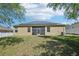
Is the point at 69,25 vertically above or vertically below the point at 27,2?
below

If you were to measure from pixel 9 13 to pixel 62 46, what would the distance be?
133 centimetres

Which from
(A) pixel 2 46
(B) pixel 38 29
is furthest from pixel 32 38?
(A) pixel 2 46

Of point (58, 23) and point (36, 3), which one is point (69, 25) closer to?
point (58, 23)

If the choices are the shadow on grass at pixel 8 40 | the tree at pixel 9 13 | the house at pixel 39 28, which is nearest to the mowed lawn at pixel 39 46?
the shadow on grass at pixel 8 40

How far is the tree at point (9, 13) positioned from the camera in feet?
22.6

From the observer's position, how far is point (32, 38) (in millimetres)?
6934

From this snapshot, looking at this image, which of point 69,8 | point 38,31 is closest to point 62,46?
point 38,31

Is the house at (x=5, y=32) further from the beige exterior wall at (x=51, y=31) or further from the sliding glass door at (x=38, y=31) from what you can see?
the sliding glass door at (x=38, y=31)

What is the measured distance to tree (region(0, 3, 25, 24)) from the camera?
690 centimetres

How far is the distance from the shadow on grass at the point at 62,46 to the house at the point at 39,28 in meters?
0.15

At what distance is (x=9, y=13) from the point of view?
695 centimetres

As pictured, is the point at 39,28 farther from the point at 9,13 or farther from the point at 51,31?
the point at 9,13

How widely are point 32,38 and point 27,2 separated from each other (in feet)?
2.54

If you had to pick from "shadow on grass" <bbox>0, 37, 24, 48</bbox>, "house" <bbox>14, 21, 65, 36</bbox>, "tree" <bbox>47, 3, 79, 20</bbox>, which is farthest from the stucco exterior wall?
"shadow on grass" <bbox>0, 37, 24, 48</bbox>
